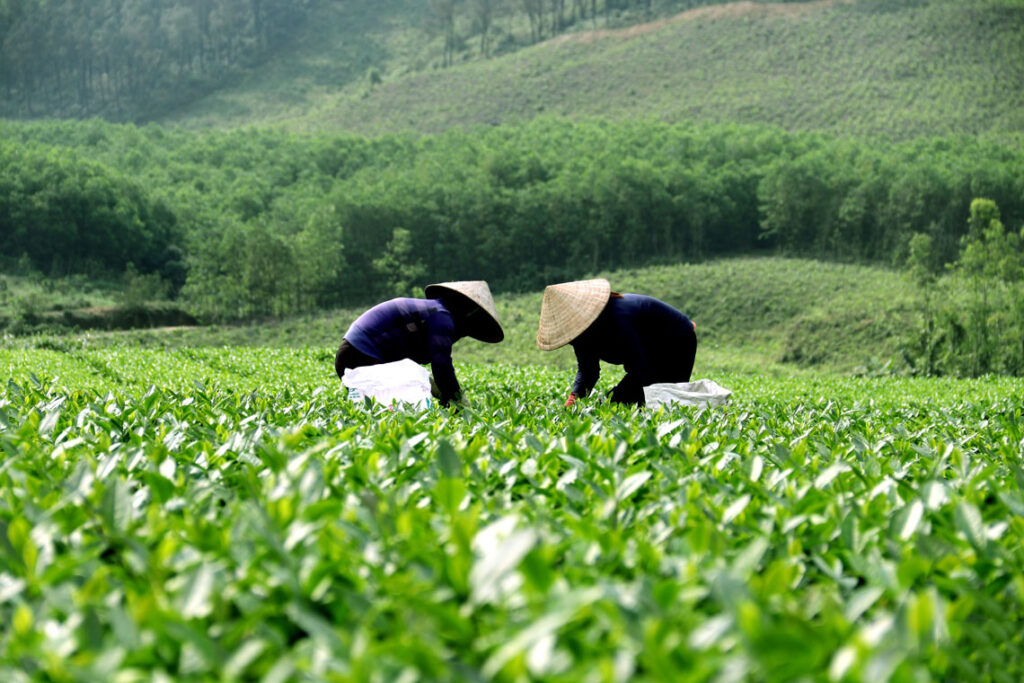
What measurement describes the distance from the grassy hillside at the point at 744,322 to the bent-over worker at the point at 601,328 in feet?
Answer: 51.4

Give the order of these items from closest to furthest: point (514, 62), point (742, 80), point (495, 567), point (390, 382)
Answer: point (495, 567), point (390, 382), point (742, 80), point (514, 62)

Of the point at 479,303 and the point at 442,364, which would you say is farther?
the point at 479,303

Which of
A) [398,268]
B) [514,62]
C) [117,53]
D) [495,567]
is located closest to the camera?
[495,567]

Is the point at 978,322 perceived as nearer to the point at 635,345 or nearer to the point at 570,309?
the point at 635,345

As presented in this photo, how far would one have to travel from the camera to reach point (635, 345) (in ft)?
18.2

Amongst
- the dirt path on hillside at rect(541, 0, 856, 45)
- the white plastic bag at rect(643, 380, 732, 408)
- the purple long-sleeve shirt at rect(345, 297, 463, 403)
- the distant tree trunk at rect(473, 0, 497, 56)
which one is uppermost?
the distant tree trunk at rect(473, 0, 497, 56)

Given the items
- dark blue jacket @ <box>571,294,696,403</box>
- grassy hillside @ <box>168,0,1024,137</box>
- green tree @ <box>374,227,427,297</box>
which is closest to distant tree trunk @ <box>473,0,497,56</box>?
grassy hillside @ <box>168,0,1024,137</box>

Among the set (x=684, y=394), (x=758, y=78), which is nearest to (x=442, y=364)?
(x=684, y=394)

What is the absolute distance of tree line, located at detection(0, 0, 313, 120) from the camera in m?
90.2

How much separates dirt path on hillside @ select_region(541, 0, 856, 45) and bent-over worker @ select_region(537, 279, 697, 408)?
84127 millimetres

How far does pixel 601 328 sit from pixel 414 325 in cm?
126

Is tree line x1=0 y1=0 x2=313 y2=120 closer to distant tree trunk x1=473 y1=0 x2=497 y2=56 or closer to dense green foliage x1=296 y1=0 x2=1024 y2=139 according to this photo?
dense green foliage x1=296 y1=0 x2=1024 y2=139

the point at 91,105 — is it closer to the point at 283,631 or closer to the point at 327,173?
the point at 327,173

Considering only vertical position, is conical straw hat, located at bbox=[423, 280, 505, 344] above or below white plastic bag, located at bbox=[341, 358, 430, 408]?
above
